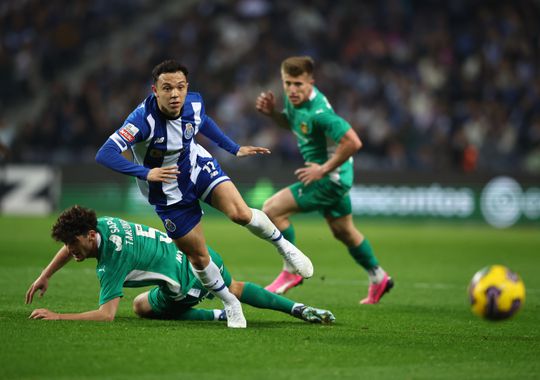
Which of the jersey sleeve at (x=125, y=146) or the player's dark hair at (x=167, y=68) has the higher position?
the player's dark hair at (x=167, y=68)

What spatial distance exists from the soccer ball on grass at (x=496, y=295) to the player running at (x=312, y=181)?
123 inches

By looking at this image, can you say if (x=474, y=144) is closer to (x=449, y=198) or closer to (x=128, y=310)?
(x=449, y=198)

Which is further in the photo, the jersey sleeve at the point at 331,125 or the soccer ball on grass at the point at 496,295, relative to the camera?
the jersey sleeve at the point at 331,125

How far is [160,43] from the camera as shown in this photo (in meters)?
25.4

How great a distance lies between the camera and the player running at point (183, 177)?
288 inches

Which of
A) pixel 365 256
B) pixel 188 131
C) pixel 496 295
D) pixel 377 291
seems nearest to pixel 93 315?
pixel 188 131

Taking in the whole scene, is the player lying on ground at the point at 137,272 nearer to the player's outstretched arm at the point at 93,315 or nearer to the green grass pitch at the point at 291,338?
the player's outstretched arm at the point at 93,315

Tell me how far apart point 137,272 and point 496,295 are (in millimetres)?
2800

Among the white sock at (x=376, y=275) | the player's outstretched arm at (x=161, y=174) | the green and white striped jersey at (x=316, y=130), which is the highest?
the green and white striped jersey at (x=316, y=130)

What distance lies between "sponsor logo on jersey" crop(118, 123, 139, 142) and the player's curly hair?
643 millimetres

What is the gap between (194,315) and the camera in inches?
311

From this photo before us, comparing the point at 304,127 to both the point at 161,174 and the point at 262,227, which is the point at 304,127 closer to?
the point at 262,227

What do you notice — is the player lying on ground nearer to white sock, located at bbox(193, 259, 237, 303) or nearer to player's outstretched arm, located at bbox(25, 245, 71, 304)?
player's outstretched arm, located at bbox(25, 245, 71, 304)

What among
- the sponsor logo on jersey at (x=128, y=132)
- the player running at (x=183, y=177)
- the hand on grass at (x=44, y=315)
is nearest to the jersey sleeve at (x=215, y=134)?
the player running at (x=183, y=177)
